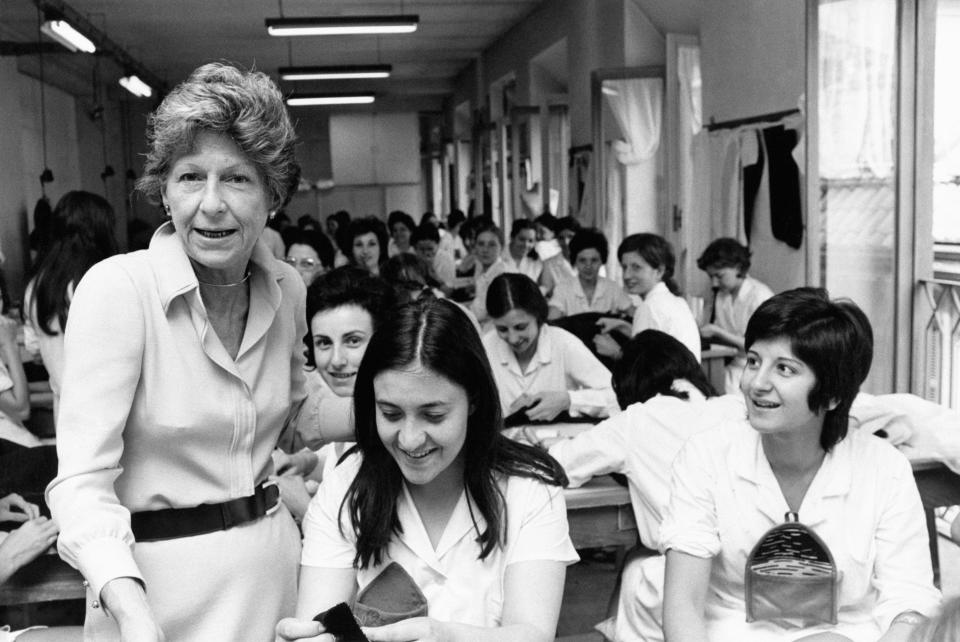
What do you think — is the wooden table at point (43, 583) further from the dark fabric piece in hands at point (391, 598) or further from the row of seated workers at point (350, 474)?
the dark fabric piece in hands at point (391, 598)

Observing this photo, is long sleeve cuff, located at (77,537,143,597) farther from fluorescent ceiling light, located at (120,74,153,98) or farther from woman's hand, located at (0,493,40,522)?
fluorescent ceiling light, located at (120,74,153,98)

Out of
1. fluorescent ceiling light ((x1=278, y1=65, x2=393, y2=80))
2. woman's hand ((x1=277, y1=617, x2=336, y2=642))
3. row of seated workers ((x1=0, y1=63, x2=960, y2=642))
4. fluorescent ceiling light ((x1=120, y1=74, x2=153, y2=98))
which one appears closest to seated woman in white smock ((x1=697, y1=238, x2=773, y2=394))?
row of seated workers ((x1=0, y1=63, x2=960, y2=642))

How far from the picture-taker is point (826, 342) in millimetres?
2215

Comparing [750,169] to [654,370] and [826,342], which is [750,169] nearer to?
[654,370]

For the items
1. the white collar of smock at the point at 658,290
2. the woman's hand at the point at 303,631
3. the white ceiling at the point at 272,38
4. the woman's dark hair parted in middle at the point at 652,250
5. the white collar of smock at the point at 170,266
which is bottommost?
the woman's hand at the point at 303,631

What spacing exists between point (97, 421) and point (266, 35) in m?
12.8

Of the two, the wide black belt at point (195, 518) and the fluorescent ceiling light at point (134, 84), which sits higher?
the fluorescent ceiling light at point (134, 84)

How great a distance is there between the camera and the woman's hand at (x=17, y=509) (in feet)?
7.58

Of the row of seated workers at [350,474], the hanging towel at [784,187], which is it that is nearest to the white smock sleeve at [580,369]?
the row of seated workers at [350,474]

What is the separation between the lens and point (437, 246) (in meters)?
9.60

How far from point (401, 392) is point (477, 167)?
1434 centimetres

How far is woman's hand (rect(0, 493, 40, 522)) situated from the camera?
7.58 ft

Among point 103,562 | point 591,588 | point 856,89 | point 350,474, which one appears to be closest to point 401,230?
point 856,89

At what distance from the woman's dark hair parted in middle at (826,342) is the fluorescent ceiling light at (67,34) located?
723 cm
